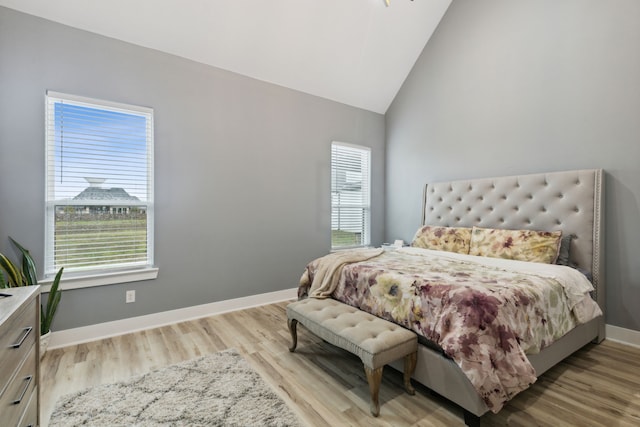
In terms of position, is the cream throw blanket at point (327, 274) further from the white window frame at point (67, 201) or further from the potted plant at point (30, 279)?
the potted plant at point (30, 279)

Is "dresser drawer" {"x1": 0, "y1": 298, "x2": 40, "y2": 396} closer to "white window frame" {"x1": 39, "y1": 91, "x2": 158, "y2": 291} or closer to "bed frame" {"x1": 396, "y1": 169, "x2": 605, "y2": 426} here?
"white window frame" {"x1": 39, "y1": 91, "x2": 158, "y2": 291}

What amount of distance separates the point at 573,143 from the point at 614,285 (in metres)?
1.35

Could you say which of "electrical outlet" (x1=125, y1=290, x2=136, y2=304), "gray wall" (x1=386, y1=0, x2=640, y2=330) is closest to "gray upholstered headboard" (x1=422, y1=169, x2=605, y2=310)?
"gray wall" (x1=386, y1=0, x2=640, y2=330)

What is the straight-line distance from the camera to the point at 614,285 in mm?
2713

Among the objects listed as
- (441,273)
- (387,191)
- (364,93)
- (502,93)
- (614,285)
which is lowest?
(614,285)

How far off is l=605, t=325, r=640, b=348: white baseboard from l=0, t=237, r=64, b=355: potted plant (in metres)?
4.74

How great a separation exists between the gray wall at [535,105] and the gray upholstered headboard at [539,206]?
146mm

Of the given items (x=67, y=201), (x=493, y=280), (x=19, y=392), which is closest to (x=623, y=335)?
(x=493, y=280)

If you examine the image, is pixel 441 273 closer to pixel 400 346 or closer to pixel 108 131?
pixel 400 346

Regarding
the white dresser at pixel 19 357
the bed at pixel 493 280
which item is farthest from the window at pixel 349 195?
the white dresser at pixel 19 357

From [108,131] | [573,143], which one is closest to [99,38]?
[108,131]

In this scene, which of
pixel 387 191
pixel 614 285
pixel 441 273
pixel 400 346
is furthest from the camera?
pixel 387 191

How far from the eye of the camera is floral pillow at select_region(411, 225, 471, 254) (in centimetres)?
339

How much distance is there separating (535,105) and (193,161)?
3652mm
